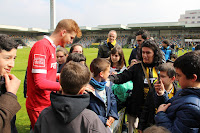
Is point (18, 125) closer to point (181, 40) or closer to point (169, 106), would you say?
point (169, 106)

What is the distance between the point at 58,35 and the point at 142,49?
143cm

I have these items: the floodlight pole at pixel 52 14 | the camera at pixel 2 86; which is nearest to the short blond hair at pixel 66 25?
the camera at pixel 2 86

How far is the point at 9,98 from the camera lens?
138 centimetres

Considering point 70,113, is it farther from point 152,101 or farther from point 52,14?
point 52,14

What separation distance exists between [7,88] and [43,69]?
60 cm

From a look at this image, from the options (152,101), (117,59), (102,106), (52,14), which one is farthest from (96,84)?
(52,14)

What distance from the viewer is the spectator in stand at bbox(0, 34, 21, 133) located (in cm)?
133

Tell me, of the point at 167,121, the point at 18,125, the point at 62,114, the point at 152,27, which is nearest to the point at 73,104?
the point at 62,114

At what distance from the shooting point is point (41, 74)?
1979 mm

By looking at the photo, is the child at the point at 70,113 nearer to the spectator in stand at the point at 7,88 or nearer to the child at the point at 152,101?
the spectator in stand at the point at 7,88

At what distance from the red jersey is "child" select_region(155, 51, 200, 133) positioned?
129 cm

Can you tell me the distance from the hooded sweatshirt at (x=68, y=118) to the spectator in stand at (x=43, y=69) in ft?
2.12

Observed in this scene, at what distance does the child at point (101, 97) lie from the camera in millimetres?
2070

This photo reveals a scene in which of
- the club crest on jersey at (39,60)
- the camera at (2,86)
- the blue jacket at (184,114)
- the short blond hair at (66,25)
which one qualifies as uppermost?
the short blond hair at (66,25)
